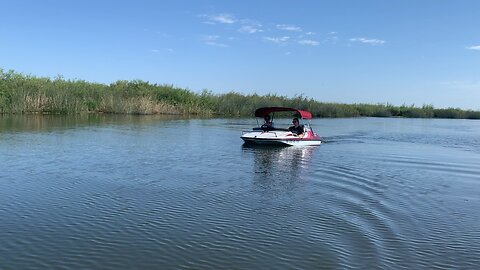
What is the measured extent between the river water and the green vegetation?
1204 inches

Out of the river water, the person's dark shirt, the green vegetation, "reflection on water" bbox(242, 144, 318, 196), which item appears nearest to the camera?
the river water

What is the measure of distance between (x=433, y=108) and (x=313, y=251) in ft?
264

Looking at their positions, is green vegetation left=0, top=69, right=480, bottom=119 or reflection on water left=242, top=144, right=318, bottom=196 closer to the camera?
reflection on water left=242, top=144, right=318, bottom=196

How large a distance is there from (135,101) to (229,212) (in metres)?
46.7

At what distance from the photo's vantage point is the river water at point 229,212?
705 centimetres

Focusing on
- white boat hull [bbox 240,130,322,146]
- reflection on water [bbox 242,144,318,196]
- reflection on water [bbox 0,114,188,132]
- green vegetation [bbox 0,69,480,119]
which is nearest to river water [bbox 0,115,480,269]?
reflection on water [bbox 242,144,318,196]

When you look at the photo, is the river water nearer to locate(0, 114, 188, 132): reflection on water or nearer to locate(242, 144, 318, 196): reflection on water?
locate(242, 144, 318, 196): reflection on water

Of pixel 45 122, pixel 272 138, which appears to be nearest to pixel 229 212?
pixel 272 138

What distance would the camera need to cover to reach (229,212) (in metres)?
9.58

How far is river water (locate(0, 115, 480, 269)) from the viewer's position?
7.05 metres

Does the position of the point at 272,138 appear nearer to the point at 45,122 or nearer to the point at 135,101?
the point at 45,122

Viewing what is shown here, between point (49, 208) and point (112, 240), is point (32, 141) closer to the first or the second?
point (49, 208)

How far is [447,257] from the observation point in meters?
7.40

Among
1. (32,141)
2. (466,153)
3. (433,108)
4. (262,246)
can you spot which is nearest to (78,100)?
(32,141)
